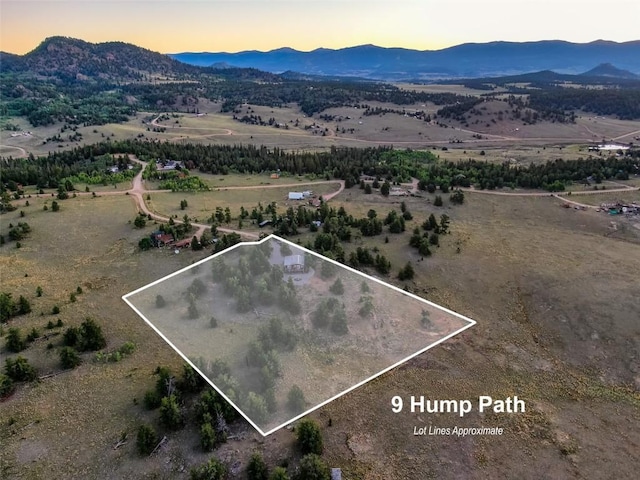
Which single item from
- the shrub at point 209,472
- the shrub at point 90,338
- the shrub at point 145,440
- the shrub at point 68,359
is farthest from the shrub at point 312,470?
the shrub at point 90,338

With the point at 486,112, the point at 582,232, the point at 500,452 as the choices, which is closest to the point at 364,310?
the point at 500,452

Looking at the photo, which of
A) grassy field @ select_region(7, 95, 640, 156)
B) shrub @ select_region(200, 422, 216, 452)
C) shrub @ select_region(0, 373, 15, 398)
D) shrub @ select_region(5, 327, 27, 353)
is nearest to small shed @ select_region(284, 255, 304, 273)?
shrub @ select_region(200, 422, 216, 452)

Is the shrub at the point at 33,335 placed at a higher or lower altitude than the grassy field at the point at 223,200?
lower

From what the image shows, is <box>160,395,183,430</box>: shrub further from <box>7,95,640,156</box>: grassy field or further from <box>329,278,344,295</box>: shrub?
<box>7,95,640,156</box>: grassy field

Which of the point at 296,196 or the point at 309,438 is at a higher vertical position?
the point at 296,196

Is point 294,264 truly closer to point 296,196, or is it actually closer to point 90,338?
point 90,338

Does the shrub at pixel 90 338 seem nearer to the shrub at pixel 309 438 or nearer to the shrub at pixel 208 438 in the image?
the shrub at pixel 208 438

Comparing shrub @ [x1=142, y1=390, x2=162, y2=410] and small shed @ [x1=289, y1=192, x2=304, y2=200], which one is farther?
small shed @ [x1=289, y1=192, x2=304, y2=200]

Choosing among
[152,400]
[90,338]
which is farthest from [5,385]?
[152,400]

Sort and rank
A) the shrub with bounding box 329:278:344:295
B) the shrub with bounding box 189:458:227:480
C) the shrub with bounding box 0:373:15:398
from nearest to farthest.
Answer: the shrub with bounding box 329:278:344:295 → the shrub with bounding box 189:458:227:480 → the shrub with bounding box 0:373:15:398
